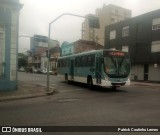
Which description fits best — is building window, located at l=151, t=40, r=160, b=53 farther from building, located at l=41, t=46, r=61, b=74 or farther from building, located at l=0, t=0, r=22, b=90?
building, located at l=41, t=46, r=61, b=74

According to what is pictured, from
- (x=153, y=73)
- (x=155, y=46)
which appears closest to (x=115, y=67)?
(x=155, y=46)

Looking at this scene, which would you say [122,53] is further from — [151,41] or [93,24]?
[151,41]

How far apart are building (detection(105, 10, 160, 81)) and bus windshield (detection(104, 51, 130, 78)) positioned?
15703 mm

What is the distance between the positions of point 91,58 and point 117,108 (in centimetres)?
1093

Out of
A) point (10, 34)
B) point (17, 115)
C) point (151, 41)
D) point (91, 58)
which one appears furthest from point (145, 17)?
point (17, 115)

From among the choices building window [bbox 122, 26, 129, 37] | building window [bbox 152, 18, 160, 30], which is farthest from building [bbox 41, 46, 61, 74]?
building window [bbox 152, 18, 160, 30]

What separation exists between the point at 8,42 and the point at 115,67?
8026mm

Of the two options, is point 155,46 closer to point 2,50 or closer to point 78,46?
point 2,50

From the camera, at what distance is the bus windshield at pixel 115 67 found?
20.5m

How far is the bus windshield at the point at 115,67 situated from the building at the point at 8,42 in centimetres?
678

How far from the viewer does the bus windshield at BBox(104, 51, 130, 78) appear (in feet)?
67.4

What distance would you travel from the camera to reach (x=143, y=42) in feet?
127

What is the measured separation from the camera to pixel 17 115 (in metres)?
10.5

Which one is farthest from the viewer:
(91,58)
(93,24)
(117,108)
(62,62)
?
(62,62)
